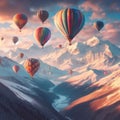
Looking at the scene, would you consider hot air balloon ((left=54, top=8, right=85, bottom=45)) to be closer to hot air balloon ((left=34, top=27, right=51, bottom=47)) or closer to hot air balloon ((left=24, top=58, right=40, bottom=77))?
hot air balloon ((left=34, top=27, right=51, bottom=47))

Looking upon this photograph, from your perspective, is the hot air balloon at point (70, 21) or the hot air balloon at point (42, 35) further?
the hot air balloon at point (42, 35)

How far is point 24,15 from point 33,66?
1820cm

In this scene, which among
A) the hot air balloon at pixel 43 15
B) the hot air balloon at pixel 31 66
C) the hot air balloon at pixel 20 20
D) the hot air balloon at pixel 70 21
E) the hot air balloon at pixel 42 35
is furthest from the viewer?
the hot air balloon at pixel 31 66

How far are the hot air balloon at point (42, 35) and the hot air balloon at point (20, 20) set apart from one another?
739 centimetres

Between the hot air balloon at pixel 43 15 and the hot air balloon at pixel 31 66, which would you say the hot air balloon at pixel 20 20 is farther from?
the hot air balloon at pixel 31 66

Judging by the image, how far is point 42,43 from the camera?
358 ft

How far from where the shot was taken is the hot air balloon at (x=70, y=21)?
9111 cm

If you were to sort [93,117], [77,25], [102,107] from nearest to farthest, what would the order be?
[77,25] < [93,117] < [102,107]

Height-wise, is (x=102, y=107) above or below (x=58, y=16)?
below

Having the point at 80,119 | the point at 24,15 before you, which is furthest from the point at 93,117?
the point at 24,15

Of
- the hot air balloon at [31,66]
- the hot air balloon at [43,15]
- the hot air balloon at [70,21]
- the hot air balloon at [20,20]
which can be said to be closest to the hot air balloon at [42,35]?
the hot air balloon at [43,15]

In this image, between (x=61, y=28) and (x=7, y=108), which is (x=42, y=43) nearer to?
(x=61, y=28)

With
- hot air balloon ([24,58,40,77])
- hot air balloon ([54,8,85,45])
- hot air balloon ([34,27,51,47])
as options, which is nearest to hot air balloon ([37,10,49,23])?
hot air balloon ([34,27,51,47])

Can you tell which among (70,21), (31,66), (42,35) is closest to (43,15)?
(42,35)
